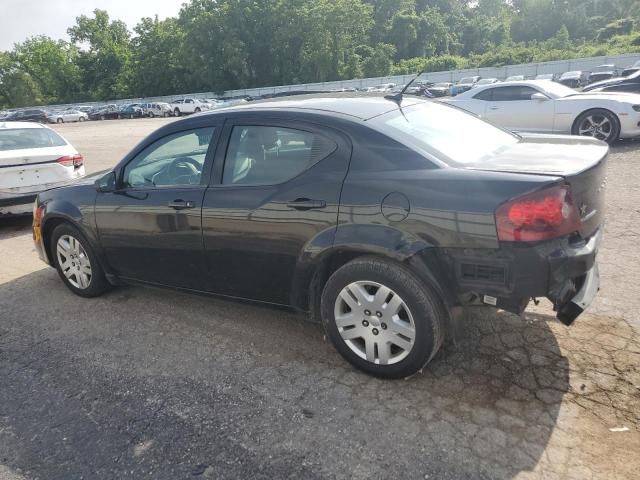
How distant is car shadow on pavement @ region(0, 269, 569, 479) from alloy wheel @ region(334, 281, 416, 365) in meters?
0.20

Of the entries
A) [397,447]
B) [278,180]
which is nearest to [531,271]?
[397,447]

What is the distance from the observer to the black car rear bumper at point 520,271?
8.30ft

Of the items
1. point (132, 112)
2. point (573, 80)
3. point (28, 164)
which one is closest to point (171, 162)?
point (28, 164)

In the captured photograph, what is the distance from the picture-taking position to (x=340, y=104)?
3436mm

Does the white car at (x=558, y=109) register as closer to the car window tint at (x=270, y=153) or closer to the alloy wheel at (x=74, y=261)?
the car window tint at (x=270, y=153)

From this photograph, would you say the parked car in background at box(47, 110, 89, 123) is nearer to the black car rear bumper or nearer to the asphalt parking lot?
the asphalt parking lot

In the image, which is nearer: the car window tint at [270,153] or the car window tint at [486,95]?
the car window tint at [270,153]

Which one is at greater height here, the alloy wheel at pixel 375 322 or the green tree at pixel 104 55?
the green tree at pixel 104 55

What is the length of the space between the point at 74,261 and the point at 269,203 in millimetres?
2350

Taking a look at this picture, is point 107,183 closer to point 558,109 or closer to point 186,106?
point 558,109

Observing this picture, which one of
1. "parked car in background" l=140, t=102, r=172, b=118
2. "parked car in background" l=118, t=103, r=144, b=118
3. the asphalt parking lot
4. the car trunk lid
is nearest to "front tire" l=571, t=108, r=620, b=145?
the asphalt parking lot

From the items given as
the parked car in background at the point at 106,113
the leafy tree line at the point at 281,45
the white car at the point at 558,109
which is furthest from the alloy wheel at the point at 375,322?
the leafy tree line at the point at 281,45

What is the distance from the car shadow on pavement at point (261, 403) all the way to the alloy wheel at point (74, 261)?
1.93 feet

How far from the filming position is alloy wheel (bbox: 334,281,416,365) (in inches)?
113
